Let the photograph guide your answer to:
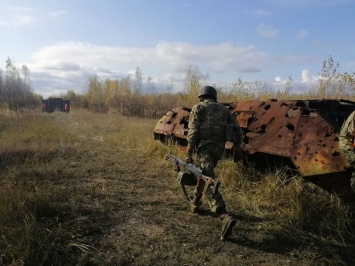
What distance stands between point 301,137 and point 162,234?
2.51 m

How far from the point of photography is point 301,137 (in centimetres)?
527

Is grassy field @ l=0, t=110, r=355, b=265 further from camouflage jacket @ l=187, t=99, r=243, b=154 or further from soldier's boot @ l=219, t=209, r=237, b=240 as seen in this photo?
camouflage jacket @ l=187, t=99, r=243, b=154

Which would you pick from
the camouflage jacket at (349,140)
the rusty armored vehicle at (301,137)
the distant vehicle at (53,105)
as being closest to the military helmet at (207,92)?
the rusty armored vehicle at (301,137)

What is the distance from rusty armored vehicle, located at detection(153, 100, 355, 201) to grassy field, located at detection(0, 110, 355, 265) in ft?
1.17

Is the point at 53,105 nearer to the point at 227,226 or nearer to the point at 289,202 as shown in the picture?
the point at 289,202

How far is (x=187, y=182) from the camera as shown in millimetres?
4969

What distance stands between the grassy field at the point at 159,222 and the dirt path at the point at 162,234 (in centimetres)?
1

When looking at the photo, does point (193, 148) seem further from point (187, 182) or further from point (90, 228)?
point (90, 228)

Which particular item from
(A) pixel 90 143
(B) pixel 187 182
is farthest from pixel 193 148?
(A) pixel 90 143

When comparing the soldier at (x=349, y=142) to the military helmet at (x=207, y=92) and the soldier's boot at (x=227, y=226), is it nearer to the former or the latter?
the soldier's boot at (x=227, y=226)

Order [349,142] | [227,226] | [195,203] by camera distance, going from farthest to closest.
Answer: [195,203] < [227,226] < [349,142]

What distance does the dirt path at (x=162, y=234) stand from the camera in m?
3.87

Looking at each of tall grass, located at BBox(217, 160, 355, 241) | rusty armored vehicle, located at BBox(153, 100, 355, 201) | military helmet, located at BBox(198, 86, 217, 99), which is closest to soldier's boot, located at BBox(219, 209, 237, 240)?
tall grass, located at BBox(217, 160, 355, 241)

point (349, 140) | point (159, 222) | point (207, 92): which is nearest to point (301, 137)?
point (349, 140)
